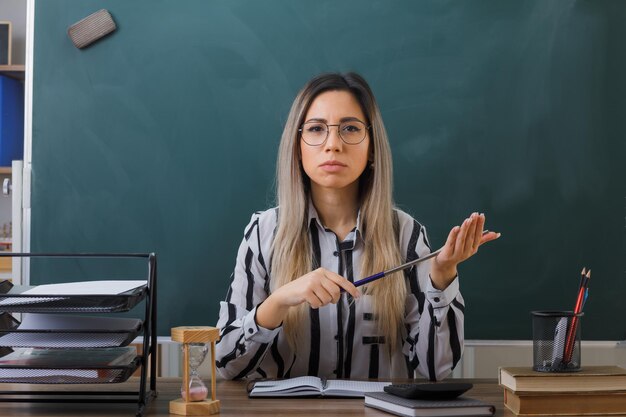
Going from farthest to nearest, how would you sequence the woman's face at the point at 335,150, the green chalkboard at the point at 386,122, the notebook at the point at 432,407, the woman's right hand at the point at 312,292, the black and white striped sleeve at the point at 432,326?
the green chalkboard at the point at 386,122 < the woman's face at the point at 335,150 < the black and white striped sleeve at the point at 432,326 < the woman's right hand at the point at 312,292 < the notebook at the point at 432,407

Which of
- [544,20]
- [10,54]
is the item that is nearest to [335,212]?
[544,20]

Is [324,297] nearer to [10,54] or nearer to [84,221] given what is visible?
[84,221]

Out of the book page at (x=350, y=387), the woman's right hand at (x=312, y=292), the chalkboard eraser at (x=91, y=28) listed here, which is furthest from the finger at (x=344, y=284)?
the chalkboard eraser at (x=91, y=28)

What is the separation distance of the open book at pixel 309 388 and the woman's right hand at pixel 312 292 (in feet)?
0.53

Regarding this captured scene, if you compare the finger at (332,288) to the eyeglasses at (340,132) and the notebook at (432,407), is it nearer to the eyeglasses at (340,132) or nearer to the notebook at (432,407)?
the notebook at (432,407)

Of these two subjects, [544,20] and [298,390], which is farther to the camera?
[544,20]

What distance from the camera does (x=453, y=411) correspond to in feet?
4.12

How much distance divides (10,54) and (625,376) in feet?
10.3

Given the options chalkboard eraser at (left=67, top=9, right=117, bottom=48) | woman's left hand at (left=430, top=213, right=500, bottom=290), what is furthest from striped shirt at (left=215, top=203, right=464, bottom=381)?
chalkboard eraser at (left=67, top=9, right=117, bottom=48)

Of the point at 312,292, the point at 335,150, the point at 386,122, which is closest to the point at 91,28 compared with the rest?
the point at 386,122

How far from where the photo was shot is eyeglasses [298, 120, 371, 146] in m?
1.94

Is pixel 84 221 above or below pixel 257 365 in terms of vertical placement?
above

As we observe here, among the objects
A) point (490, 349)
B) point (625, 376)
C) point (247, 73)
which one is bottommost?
point (490, 349)

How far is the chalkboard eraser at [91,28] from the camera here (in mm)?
2543
